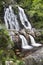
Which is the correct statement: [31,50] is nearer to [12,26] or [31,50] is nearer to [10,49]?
[10,49]

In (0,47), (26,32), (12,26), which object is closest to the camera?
(0,47)

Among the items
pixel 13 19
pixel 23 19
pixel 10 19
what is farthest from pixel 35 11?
pixel 10 19

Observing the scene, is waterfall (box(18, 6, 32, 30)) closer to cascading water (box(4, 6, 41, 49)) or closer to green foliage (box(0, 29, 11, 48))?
cascading water (box(4, 6, 41, 49))

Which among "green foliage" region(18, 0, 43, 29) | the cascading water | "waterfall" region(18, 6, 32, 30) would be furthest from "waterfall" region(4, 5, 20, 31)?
"green foliage" region(18, 0, 43, 29)

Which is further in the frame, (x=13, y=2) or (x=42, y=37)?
(x=13, y=2)

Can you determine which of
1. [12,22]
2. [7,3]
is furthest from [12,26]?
[7,3]

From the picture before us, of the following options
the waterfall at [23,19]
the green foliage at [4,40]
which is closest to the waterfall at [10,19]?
the waterfall at [23,19]

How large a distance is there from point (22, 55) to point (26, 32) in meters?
3.98

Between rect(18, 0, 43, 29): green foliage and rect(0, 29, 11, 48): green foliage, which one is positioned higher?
rect(18, 0, 43, 29): green foliage

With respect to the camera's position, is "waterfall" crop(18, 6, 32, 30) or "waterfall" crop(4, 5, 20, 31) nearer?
"waterfall" crop(4, 5, 20, 31)

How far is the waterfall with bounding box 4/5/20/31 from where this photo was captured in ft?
64.2

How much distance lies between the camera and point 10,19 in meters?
20.0

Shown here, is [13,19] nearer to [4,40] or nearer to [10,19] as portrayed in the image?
[10,19]

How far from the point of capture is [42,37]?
17.4 m
